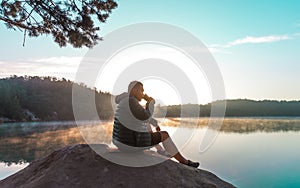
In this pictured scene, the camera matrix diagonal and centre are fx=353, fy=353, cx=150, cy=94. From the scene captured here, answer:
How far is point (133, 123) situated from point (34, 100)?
45887 millimetres

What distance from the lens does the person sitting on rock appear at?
→ 4633mm

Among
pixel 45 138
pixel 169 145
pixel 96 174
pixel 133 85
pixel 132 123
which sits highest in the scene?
pixel 133 85

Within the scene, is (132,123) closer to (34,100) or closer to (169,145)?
(169,145)

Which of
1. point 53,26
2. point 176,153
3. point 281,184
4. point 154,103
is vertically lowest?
point 281,184

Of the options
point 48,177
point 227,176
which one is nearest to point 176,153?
point 48,177

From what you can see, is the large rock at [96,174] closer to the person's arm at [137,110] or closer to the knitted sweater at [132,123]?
the knitted sweater at [132,123]

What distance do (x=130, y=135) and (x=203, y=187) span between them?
121cm

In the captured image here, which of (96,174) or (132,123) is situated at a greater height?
(132,123)

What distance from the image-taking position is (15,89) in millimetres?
49281

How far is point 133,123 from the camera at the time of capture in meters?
4.66

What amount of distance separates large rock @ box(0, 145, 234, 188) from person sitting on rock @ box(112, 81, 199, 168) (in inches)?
11.3

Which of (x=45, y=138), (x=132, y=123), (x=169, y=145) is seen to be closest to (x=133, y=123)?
(x=132, y=123)

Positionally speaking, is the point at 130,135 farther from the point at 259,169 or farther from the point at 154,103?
the point at 259,169

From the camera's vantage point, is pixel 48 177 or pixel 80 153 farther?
pixel 80 153
